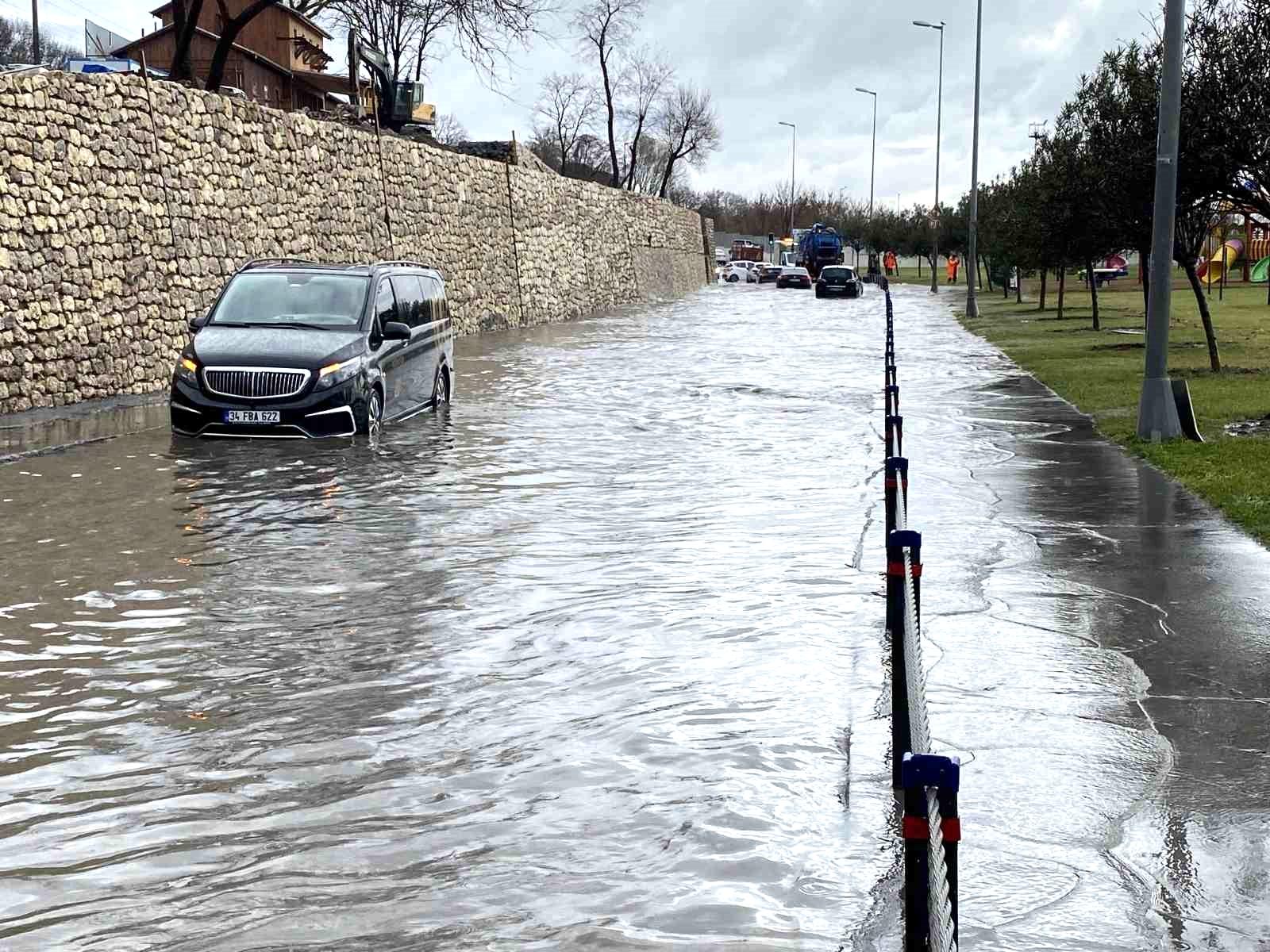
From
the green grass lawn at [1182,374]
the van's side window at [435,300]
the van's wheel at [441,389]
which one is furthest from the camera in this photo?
the van's wheel at [441,389]

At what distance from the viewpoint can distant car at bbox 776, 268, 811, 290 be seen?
284 ft

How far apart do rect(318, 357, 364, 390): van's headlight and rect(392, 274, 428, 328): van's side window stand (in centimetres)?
202

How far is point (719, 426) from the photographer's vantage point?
722 inches

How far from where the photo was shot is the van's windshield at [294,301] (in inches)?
652

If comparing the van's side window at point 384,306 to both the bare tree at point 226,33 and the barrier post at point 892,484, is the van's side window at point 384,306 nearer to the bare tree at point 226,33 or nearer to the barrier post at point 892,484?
the barrier post at point 892,484

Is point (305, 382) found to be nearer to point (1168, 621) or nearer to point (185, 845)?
point (1168, 621)

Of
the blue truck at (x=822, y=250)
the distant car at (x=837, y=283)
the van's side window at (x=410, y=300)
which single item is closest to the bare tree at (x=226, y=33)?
the van's side window at (x=410, y=300)

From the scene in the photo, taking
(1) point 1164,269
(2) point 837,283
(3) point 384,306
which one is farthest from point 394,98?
(1) point 1164,269

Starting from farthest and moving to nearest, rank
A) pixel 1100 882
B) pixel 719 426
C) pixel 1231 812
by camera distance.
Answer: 1. pixel 719 426
2. pixel 1231 812
3. pixel 1100 882

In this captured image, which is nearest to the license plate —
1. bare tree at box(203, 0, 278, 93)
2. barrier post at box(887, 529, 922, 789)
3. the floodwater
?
the floodwater

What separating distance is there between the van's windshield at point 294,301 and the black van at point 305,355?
11mm

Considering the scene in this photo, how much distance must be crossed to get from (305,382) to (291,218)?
1406 cm

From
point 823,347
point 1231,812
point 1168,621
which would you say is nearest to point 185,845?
point 1231,812

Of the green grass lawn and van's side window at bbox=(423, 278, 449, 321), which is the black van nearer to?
van's side window at bbox=(423, 278, 449, 321)
